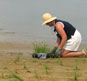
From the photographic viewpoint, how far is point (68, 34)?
8.11 metres

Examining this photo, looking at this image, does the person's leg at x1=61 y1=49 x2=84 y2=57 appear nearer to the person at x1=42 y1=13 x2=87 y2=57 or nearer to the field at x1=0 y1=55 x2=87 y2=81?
the person at x1=42 y1=13 x2=87 y2=57

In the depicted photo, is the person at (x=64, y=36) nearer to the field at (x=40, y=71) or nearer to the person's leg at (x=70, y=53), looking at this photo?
the person's leg at (x=70, y=53)

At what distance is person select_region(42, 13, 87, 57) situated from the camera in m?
7.85

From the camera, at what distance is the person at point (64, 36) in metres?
7.85

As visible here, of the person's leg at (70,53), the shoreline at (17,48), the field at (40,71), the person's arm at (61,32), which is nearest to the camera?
the field at (40,71)

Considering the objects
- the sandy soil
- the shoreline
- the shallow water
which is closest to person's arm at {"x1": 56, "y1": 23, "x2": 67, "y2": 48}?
the sandy soil

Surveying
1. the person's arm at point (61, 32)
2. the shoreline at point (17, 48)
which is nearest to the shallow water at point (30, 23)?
the shoreline at point (17, 48)

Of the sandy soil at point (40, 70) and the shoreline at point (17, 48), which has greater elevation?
the sandy soil at point (40, 70)

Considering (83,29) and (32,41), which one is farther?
(83,29)

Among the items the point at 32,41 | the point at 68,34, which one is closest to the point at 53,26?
the point at 68,34

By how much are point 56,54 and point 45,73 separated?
2208mm

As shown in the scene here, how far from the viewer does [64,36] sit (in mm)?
7840

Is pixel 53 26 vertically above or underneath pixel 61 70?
above

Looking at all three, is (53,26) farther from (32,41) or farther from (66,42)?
(32,41)
